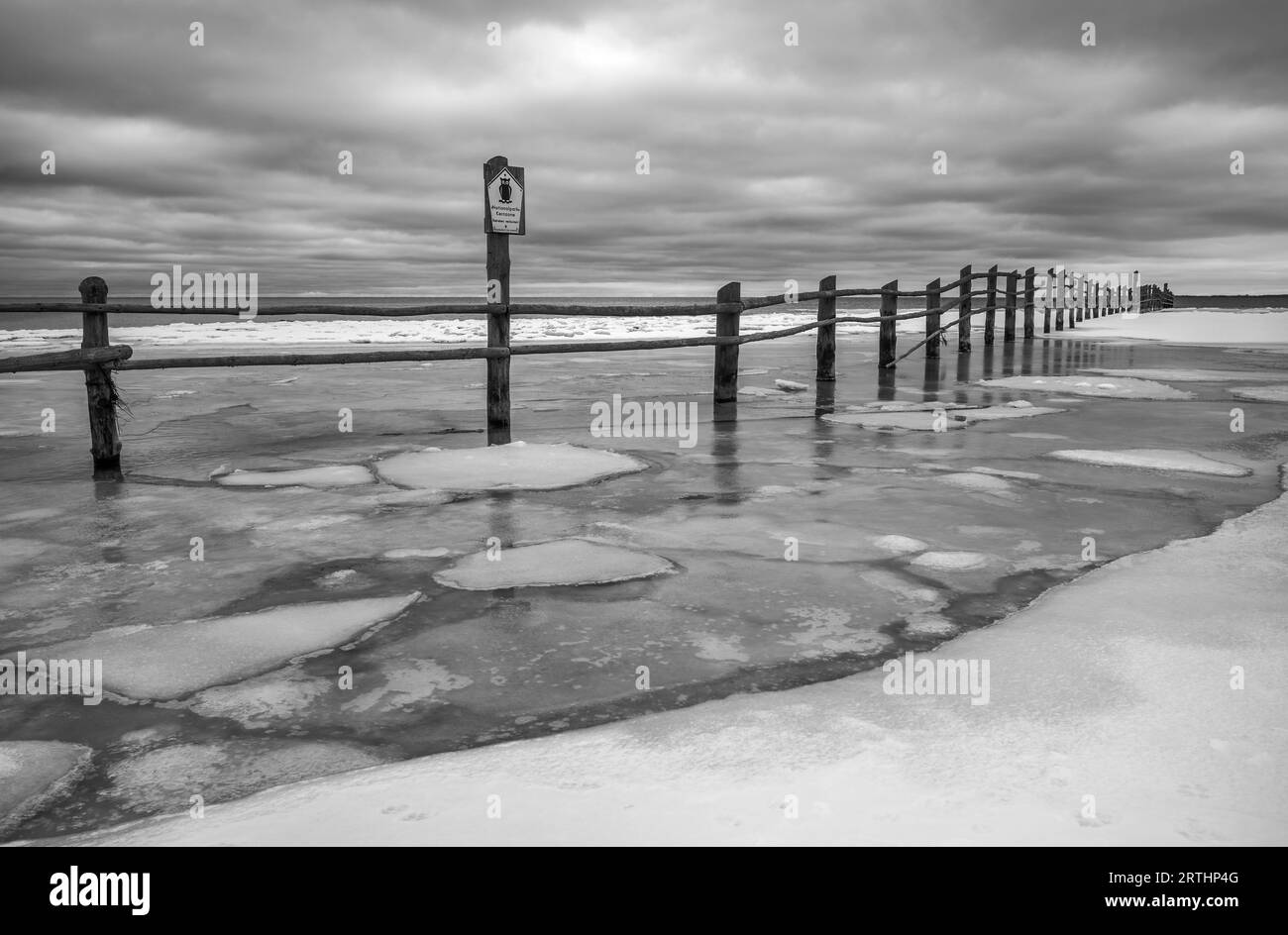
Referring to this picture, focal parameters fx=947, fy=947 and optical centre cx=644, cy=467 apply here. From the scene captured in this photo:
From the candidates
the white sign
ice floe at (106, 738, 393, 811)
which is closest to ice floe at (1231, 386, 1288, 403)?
the white sign

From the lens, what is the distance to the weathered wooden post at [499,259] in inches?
268

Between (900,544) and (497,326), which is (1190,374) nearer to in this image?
(497,326)

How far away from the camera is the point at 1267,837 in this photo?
1680 millimetres

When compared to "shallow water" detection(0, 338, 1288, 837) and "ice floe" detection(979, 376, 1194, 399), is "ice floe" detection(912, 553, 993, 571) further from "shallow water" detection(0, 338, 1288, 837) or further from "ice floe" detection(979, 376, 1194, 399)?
"ice floe" detection(979, 376, 1194, 399)

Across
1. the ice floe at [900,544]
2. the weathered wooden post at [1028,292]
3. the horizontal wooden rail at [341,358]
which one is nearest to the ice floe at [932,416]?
the horizontal wooden rail at [341,358]

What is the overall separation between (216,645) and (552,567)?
46.3 inches

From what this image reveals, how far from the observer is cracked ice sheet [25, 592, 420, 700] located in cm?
247

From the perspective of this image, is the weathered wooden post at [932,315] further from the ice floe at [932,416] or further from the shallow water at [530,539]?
the shallow water at [530,539]

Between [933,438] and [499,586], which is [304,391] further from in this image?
[499,586]

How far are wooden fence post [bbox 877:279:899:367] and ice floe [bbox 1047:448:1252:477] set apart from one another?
607 cm

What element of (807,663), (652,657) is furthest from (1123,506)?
(652,657)

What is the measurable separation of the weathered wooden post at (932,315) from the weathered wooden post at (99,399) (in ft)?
35.3

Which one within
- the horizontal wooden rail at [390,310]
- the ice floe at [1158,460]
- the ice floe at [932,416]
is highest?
the horizontal wooden rail at [390,310]

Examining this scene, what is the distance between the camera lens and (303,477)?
5.24 m
